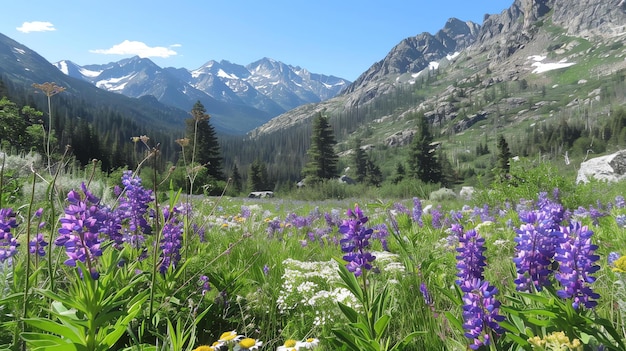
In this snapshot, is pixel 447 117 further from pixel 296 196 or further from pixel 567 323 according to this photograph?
pixel 567 323

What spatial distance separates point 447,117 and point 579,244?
619 ft

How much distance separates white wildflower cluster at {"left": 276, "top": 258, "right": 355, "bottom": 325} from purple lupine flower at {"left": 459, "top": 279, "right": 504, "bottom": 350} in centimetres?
95

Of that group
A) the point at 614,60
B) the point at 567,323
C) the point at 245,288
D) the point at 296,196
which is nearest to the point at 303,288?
the point at 245,288

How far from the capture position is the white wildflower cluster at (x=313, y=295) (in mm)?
2570

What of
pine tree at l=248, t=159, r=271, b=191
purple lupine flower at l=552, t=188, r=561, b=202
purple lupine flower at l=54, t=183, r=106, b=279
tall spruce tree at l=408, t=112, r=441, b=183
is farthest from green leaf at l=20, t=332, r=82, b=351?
pine tree at l=248, t=159, r=271, b=191

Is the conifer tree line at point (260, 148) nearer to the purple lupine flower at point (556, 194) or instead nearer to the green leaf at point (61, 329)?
the green leaf at point (61, 329)

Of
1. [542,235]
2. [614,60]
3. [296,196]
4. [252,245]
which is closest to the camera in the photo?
[542,235]

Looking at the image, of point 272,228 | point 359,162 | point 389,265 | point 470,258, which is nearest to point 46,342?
point 470,258

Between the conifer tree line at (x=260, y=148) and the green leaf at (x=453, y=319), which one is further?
the conifer tree line at (x=260, y=148)

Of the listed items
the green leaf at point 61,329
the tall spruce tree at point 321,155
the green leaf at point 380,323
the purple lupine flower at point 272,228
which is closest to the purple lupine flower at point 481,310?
the green leaf at point 380,323

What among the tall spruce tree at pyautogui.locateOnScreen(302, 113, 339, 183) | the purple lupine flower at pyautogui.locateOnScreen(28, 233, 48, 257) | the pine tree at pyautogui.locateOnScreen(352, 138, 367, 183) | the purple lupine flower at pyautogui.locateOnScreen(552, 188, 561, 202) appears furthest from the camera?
the pine tree at pyautogui.locateOnScreen(352, 138, 367, 183)

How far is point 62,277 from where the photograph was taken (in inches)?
100

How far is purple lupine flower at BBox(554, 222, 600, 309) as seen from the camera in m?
1.40

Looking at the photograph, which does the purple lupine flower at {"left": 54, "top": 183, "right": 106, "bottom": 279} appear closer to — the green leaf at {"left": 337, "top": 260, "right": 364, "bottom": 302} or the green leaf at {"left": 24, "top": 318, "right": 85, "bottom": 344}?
the green leaf at {"left": 24, "top": 318, "right": 85, "bottom": 344}
